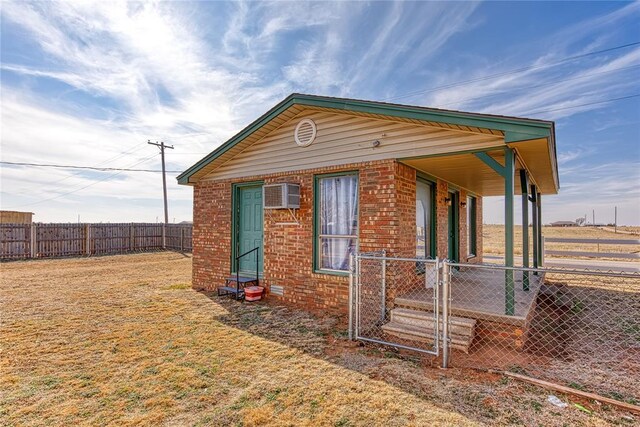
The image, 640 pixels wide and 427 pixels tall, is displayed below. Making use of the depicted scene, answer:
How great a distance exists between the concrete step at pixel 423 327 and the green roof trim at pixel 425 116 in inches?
102

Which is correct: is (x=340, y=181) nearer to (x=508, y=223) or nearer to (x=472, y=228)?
(x=508, y=223)

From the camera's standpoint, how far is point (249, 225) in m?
7.49

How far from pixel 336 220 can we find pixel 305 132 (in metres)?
1.88

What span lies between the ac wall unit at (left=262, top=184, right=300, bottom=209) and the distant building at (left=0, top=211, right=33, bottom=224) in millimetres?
21929

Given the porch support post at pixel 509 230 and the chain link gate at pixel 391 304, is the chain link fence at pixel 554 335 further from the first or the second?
the chain link gate at pixel 391 304

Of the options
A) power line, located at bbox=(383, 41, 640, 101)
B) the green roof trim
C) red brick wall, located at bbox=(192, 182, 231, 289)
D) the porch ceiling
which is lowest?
red brick wall, located at bbox=(192, 182, 231, 289)

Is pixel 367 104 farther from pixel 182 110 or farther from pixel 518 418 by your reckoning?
pixel 182 110

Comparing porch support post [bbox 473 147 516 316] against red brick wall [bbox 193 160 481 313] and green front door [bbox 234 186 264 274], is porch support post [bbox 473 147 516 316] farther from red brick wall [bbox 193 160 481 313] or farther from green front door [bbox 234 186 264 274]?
green front door [bbox 234 186 264 274]

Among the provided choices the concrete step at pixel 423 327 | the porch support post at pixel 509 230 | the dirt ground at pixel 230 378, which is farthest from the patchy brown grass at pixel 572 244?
the dirt ground at pixel 230 378

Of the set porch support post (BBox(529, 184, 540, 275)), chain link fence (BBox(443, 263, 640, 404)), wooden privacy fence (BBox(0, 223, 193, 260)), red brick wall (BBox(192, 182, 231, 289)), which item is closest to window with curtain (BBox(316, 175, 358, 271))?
chain link fence (BBox(443, 263, 640, 404))

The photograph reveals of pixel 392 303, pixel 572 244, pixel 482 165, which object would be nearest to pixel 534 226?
pixel 482 165

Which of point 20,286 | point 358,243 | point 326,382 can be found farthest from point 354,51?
point 20,286

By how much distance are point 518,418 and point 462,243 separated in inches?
281

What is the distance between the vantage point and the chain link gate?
172 inches
